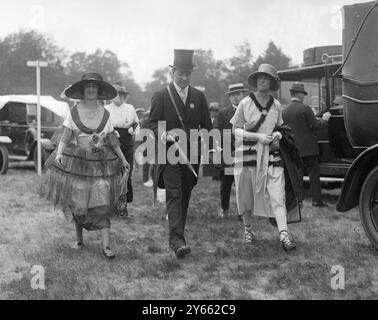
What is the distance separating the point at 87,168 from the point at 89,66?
89405 millimetres

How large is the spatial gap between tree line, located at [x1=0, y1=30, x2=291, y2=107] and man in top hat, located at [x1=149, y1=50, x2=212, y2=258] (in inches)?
1188

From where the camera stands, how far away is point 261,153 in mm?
5961

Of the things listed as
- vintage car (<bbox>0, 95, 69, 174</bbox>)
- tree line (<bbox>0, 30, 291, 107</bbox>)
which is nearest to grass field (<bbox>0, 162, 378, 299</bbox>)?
vintage car (<bbox>0, 95, 69, 174</bbox>)

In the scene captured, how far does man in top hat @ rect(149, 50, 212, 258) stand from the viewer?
5.72 m

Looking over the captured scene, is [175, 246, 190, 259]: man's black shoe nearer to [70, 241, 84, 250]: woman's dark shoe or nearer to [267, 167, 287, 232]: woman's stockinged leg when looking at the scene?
[267, 167, 287, 232]: woman's stockinged leg

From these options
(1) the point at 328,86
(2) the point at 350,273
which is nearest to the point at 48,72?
(1) the point at 328,86

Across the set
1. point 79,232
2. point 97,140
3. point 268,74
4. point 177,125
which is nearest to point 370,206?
point 268,74

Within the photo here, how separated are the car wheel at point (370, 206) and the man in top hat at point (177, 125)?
1.57m

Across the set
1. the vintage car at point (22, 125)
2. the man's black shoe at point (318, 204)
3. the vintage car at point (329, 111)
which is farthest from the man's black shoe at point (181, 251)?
the vintage car at point (22, 125)

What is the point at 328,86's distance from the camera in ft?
30.5

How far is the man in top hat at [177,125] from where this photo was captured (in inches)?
225

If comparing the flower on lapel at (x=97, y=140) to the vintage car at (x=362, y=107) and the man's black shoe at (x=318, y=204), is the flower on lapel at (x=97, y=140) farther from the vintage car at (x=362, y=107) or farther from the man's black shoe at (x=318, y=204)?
the man's black shoe at (x=318, y=204)

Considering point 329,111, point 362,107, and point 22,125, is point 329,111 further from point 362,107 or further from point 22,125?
point 22,125

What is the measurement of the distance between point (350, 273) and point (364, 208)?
83 cm
